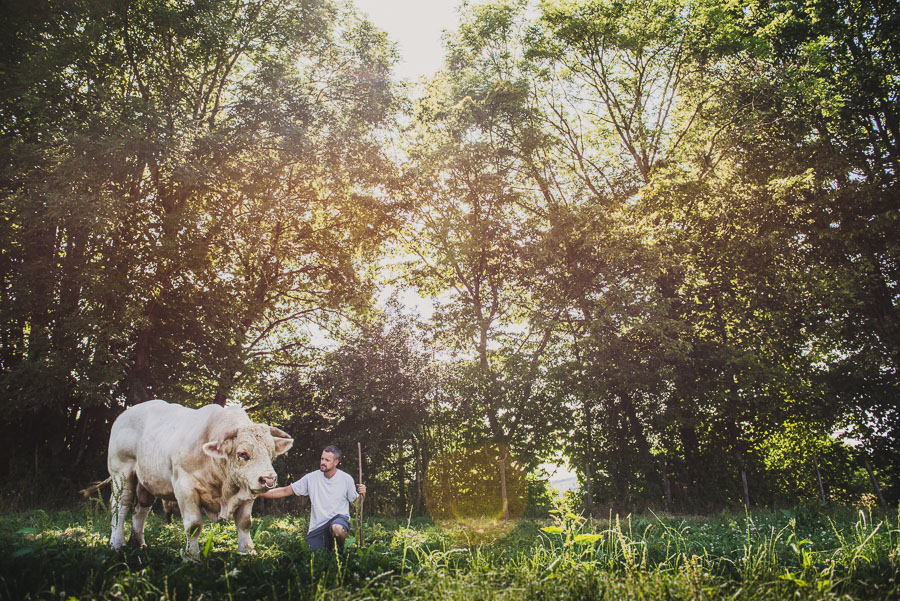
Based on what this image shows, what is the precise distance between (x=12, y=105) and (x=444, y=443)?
16965 millimetres

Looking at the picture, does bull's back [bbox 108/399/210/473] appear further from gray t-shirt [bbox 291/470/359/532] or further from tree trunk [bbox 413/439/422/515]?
tree trunk [bbox 413/439/422/515]

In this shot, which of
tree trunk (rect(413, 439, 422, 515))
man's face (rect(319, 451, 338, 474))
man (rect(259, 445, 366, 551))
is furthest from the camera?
tree trunk (rect(413, 439, 422, 515))

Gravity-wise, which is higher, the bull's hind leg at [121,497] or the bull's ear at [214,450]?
the bull's ear at [214,450]

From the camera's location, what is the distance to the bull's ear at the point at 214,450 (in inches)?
210

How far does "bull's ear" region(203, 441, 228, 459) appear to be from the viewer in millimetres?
5332

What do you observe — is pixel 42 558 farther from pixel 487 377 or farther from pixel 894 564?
pixel 487 377

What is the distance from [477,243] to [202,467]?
16.3 meters

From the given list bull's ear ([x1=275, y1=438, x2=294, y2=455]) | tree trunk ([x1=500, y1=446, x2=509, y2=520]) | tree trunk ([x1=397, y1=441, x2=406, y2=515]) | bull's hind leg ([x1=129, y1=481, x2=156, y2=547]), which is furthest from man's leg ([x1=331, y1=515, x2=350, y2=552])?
tree trunk ([x1=397, y1=441, x2=406, y2=515])

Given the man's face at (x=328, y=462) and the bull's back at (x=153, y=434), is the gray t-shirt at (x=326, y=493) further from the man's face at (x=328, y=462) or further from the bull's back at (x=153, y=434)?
the bull's back at (x=153, y=434)

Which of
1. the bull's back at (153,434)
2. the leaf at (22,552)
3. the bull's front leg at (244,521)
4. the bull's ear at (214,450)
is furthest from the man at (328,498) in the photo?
the leaf at (22,552)

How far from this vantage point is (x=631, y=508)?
17.2 metres

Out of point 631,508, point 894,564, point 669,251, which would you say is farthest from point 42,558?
point 669,251

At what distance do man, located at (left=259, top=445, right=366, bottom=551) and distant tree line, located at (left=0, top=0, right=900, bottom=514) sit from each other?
33.4 ft

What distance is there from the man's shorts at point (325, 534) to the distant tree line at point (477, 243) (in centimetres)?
1052
